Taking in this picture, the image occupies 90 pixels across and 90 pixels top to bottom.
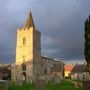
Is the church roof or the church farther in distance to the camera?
the church roof

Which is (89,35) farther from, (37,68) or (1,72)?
(1,72)

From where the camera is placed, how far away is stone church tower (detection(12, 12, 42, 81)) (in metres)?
76.5

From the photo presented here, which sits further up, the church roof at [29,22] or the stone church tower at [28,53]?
the church roof at [29,22]

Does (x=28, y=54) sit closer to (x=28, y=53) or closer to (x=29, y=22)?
(x=28, y=53)

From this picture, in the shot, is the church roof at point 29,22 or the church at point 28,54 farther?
the church roof at point 29,22

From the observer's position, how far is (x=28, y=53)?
7938cm

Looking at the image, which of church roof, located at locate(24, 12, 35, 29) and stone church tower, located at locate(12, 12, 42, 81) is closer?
stone church tower, located at locate(12, 12, 42, 81)

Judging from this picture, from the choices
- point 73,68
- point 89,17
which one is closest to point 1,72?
point 73,68

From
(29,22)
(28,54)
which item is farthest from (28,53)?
(29,22)

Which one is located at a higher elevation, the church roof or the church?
the church roof

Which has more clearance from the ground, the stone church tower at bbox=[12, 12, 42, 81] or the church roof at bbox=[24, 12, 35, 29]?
the church roof at bbox=[24, 12, 35, 29]

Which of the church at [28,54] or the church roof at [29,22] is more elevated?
the church roof at [29,22]

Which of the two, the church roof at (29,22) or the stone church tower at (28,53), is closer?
the stone church tower at (28,53)

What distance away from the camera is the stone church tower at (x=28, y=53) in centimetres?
7650
